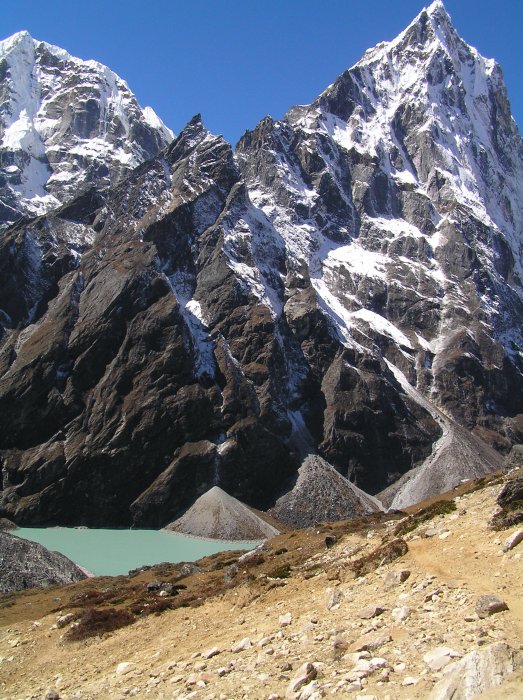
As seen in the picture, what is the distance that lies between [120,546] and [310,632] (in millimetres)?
96742

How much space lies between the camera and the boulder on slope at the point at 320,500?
131000 mm

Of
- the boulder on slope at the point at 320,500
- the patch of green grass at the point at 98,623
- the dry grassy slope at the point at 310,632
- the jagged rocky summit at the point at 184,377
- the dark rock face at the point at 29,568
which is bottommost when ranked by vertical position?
the boulder on slope at the point at 320,500

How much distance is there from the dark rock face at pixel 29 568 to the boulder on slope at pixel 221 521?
59.2m

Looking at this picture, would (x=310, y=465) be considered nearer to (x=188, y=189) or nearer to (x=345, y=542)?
(x=188, y=189)

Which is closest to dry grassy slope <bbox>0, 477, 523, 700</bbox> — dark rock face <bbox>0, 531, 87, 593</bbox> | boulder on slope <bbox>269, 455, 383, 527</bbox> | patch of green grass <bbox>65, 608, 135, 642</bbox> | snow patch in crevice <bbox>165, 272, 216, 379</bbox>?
patch of green grass <bbox>65, 608, 135, 642</bbox>

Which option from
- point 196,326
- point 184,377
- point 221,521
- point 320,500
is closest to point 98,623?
point 221,521

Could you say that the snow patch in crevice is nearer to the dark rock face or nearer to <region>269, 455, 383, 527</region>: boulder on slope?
<region>269, 455, 383, 527</region>: boulder on slope

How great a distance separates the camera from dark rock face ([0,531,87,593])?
168 ft

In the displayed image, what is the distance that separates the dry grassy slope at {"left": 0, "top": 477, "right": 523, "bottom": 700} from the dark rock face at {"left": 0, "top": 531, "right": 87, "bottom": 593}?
26.0m

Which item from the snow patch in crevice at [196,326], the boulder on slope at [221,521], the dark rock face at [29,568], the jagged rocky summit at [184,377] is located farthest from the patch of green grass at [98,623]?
the snow patch in crevice at [196,326]

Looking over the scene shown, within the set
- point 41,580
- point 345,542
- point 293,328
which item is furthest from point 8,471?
point 345,542

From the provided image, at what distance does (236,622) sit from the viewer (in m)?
20.0

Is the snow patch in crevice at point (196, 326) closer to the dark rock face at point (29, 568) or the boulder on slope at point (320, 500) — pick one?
the boulder on slope at point (320, 500)

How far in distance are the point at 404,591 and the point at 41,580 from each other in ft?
148
